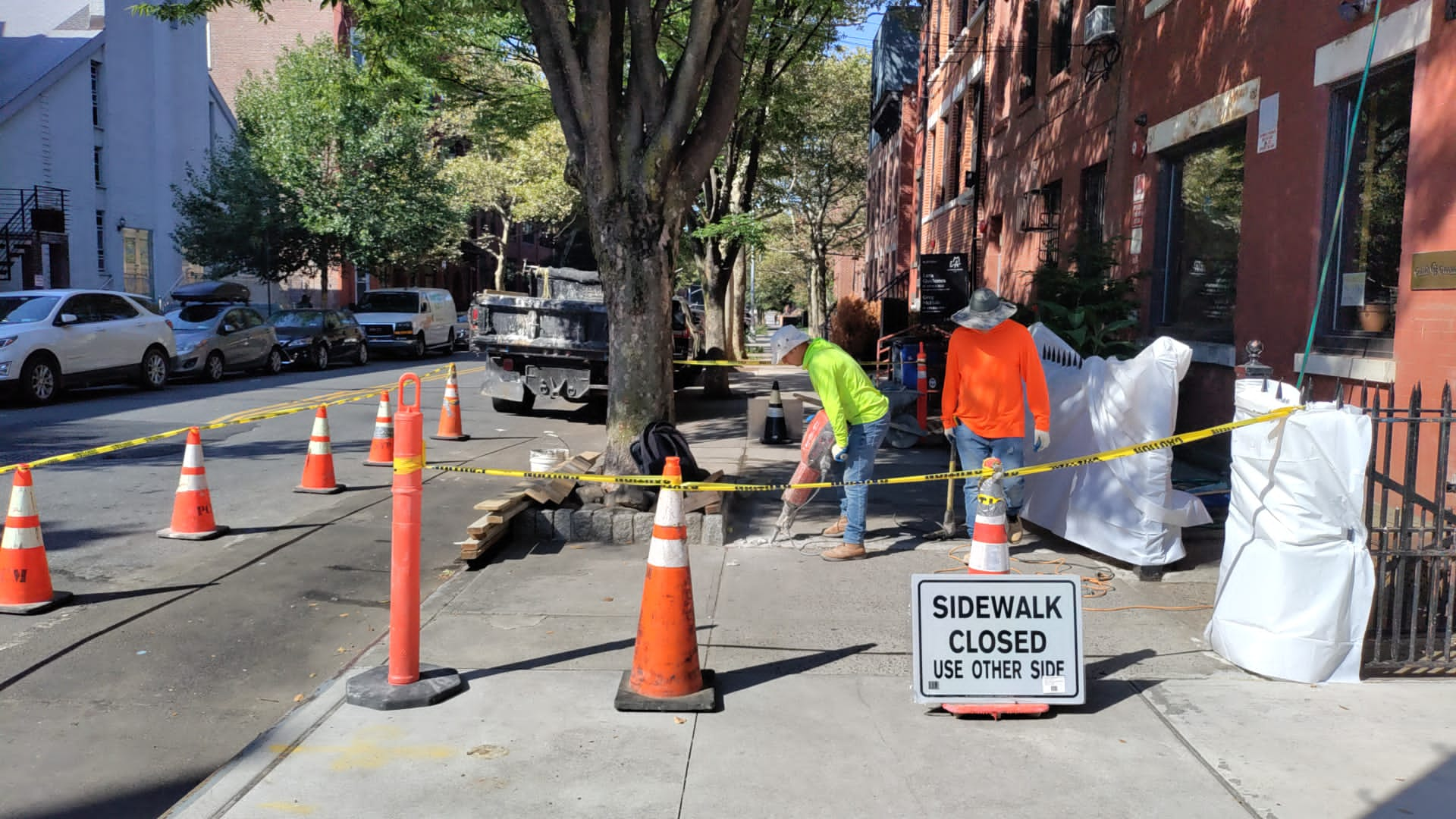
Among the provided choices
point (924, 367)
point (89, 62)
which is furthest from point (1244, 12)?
point (89, 62)

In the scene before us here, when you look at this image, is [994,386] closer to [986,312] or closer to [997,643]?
[986,312]

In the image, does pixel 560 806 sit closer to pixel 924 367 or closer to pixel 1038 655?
pixel 1038 655

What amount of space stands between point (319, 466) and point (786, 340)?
4.65 m

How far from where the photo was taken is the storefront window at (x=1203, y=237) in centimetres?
1066

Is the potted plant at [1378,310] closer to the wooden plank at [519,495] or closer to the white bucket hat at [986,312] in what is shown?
the white bucket hat at [986,312]

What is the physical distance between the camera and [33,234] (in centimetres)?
2712

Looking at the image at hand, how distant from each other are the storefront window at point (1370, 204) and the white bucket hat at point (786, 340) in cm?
393

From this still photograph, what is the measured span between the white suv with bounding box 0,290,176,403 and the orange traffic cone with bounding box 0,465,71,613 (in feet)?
34.4

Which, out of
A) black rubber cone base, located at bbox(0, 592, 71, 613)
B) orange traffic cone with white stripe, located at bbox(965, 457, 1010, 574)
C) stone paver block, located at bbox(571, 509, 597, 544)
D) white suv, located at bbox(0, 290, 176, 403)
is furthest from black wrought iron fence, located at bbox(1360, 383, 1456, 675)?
white suv, located at bbox(0, 290, 176, 403)

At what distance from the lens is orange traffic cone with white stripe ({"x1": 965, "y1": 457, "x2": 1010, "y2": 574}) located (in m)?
4.77

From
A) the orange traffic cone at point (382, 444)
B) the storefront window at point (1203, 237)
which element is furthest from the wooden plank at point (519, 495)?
the storefront window at point (1203, 237)

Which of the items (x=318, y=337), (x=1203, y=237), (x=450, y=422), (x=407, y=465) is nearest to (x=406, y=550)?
(x=407, y=465)

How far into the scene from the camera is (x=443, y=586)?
6918mm

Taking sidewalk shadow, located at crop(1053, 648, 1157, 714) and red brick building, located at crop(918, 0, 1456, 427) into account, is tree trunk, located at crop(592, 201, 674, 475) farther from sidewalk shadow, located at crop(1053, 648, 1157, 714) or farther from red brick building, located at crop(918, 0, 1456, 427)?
red brick building, located at crop(918, 0, 1456, 427)
